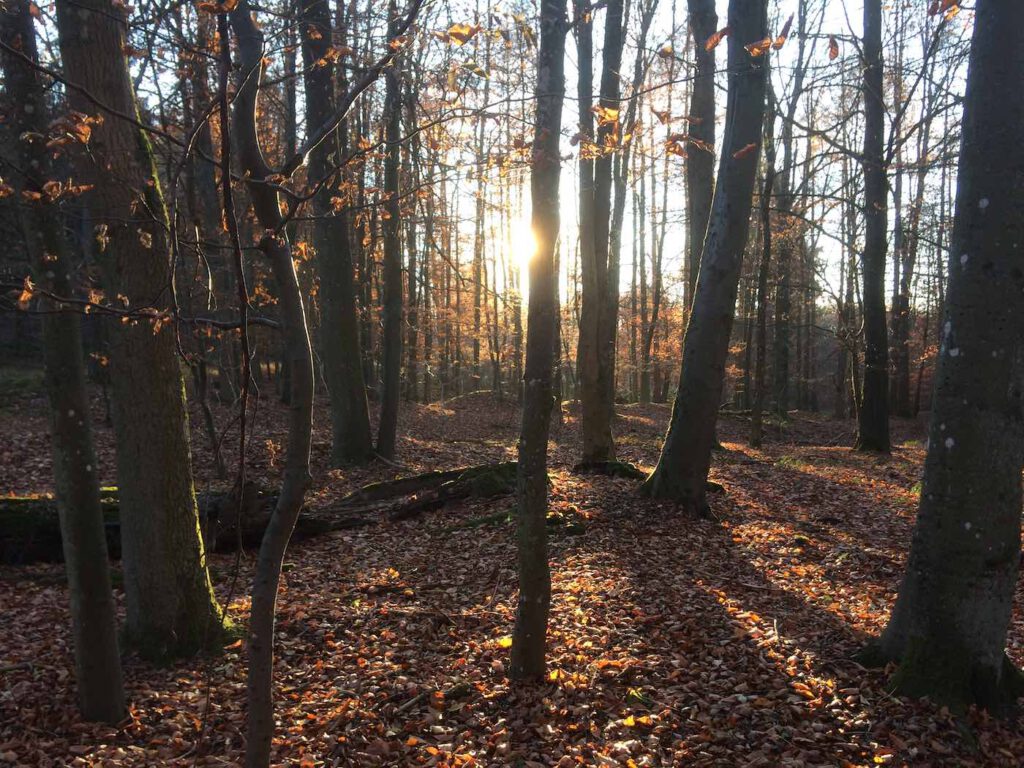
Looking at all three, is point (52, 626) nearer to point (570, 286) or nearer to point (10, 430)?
point (10, 430)

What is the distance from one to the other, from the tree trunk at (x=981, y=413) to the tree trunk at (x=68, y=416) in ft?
16.4

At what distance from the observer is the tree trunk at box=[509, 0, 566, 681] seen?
13.5 ft

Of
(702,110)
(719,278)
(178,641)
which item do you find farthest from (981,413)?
(702,110)

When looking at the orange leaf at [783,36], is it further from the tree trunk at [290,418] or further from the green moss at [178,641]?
the green moss at [178,641]

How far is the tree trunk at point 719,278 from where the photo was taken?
8.00 meters

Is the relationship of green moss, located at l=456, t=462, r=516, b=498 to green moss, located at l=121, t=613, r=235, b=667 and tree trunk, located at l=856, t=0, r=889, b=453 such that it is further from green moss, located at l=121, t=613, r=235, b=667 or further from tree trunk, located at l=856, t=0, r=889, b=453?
tree trunk, located at l=856, t=0, r=889, b=453

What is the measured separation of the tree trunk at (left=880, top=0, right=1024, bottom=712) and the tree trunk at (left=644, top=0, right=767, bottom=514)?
403 centimetres

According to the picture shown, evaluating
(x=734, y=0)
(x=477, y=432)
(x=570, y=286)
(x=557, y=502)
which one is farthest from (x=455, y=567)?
(x=570, y=286)

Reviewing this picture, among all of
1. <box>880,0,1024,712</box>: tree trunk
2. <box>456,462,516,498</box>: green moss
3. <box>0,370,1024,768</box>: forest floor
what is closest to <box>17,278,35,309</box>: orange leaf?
<box>0,370,1024,768</box>: forest floor

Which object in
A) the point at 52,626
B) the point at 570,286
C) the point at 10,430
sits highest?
the point at 570,286

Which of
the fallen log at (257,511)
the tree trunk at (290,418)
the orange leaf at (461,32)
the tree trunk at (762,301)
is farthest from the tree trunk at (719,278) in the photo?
the tree trunk at (290,418)

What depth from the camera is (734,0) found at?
319 inches

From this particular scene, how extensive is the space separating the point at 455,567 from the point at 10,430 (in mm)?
9680

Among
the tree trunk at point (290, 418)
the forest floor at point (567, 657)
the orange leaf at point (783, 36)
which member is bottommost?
the forest floor at point (567, 657)
